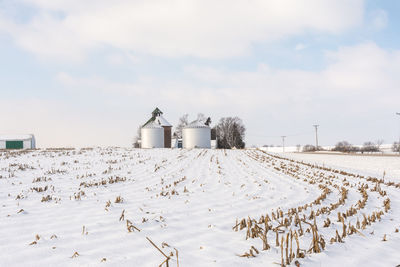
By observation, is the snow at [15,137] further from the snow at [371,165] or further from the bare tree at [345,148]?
the bare tree at [345,148]

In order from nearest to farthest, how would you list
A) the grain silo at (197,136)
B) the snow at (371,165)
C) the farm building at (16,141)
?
1. the snow at (371,165)
2. the grain silo at (197,136)
3. the farm building at (16,141)

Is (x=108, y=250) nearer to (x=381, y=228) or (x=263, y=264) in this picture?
(x=263, y=264)

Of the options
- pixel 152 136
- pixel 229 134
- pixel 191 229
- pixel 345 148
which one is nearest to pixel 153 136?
pixel 152 136

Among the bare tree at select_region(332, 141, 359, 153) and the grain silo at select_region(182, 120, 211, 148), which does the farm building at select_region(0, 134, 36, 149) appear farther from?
the bare tree at select_region(332, 141, 359, 153)

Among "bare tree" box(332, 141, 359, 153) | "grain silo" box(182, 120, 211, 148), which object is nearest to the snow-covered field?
"grain silo" box(182, 120, 211, 148)

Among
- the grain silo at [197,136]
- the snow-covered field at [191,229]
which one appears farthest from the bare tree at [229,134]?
the snow-covered field at [191,229]

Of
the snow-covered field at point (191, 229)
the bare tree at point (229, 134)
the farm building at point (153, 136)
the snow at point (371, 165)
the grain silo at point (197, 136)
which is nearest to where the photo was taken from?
the snow-covered field at point (191, 229)

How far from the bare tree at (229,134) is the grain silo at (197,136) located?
69.5ft

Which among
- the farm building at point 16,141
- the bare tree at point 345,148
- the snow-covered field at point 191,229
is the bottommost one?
the bare tree at point 345,148

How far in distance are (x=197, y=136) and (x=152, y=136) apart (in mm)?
8153

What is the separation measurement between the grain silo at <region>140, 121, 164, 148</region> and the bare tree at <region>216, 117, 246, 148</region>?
86.3ft

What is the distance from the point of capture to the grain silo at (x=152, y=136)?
151ft

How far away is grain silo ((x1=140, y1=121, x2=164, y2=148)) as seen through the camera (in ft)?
151

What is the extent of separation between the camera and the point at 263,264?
2791mm
